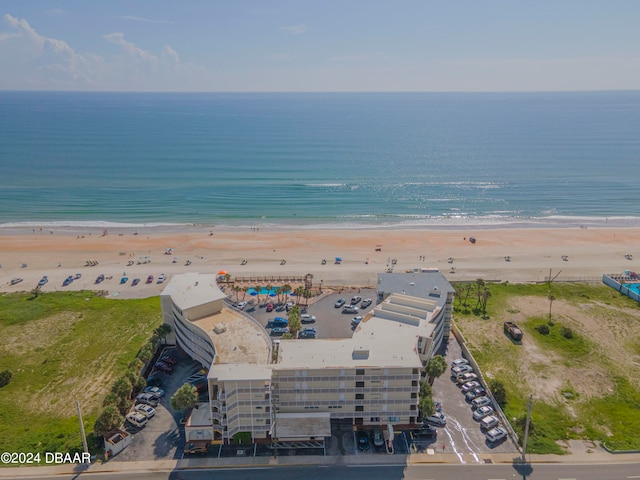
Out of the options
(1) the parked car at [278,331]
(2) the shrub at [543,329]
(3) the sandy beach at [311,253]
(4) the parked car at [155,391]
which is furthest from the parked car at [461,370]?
(4) the parked car at [155,391]

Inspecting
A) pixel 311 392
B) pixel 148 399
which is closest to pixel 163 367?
pixel 148 399

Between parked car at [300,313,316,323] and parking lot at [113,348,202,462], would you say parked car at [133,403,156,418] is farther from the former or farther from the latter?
parked car at [300,313,316,323]

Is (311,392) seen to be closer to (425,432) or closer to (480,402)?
(425,432)

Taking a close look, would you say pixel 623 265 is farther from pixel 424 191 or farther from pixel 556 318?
pixel 424 191

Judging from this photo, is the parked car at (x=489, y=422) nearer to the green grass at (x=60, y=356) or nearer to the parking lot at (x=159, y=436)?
the parking lot at (x=159, y=436)

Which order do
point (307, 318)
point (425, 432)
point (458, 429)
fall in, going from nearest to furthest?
1. point (425, 432)
2. point (458, 429)
3. point (307, 318)

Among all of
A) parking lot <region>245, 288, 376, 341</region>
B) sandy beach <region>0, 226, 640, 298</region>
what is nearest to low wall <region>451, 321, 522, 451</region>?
parking lot <region>245, 288, 376, 341</region>
